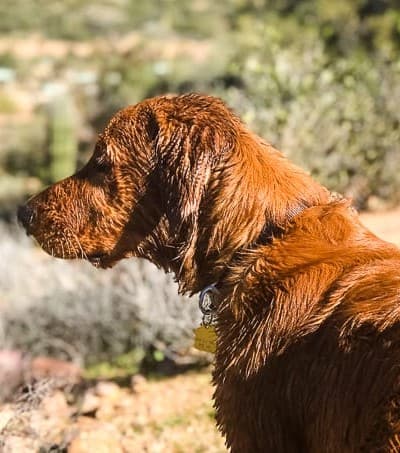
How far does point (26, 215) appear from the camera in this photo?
4.54m

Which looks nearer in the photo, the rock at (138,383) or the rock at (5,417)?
the rock at (5,417)

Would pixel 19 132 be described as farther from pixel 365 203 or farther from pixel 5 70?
pixel 5 70

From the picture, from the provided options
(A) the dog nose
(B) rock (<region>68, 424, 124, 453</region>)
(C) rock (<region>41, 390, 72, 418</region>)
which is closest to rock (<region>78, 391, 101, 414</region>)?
(C) rock (<region>41, 390, 72, 418</region>)

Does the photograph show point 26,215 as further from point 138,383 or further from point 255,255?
point 138,383

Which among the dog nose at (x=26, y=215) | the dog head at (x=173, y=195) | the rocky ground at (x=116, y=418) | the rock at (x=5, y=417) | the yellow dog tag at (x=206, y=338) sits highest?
the dog head at (x=173, y=195)

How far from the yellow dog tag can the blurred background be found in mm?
1415

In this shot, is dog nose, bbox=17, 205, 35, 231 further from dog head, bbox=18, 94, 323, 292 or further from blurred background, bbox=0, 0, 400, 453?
blurred background, bbox=0, 0, 400, 453

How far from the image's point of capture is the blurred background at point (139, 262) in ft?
20.8

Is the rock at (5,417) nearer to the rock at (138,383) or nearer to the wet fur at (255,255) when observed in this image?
the wet fur at (255,255)

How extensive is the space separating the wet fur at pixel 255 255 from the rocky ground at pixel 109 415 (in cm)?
129

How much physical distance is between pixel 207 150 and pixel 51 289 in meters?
4.72

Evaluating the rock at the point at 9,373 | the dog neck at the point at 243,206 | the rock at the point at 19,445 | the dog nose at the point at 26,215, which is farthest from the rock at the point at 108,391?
the dog neck at the point at 243,206

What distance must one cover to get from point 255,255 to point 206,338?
661mm

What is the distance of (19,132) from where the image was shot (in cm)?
2011
